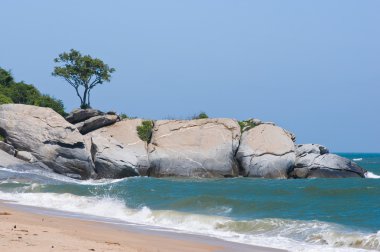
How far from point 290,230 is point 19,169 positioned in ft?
62.3

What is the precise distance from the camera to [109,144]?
3947cm

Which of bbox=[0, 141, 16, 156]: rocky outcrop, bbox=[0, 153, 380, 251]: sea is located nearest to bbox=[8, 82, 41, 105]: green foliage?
bbox=[0, 141, 16, 156]: rocky outcrop

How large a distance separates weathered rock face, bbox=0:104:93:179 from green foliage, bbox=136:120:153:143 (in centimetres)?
524

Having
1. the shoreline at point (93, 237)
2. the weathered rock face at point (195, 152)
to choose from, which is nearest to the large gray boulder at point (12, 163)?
the weathered rock face at point (195, 152)

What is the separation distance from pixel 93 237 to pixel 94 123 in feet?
96.8

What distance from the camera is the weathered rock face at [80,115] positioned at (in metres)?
44.0

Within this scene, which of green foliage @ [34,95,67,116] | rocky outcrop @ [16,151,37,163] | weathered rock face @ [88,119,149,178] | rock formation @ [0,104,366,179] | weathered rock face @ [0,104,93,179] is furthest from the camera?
green foliage @ [34,95,67,116]

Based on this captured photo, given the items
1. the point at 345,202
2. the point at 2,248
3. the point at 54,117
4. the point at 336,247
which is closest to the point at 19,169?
the point at 54,117

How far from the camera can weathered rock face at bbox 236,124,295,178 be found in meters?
41.4

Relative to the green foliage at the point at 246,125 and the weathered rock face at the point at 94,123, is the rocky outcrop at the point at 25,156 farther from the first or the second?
the green foliage at the point at 246,125

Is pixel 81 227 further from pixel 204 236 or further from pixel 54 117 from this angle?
pixel 54 117

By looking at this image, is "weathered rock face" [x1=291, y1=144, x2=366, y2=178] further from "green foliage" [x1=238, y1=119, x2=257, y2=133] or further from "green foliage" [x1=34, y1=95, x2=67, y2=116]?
"green foliage" [x1=34, y1=95, x2=67, y2=116]

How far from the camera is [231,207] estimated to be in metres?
24.2

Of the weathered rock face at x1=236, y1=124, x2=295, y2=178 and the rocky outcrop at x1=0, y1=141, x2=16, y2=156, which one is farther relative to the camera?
the weathered rock face at x1=236, y1=124, x2=295, y2=178
